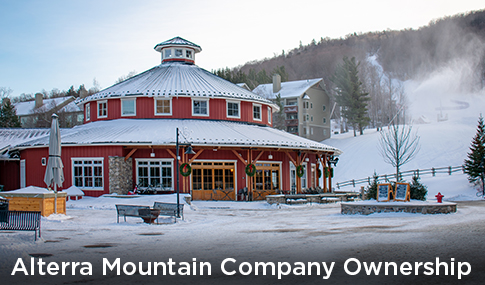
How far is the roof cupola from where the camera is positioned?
1398 inches

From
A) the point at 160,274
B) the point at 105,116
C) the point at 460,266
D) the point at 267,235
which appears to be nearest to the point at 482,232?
the point at 460,266

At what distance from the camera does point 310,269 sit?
8.30 metres

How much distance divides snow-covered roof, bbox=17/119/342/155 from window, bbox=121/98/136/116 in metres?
0.70

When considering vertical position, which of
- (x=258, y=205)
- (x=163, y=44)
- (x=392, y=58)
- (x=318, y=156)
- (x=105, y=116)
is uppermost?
(x=392, y=58)

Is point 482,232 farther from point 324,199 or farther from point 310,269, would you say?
point 324,199

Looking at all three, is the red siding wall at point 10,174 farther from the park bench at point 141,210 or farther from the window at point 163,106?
the park bench at point 141,210

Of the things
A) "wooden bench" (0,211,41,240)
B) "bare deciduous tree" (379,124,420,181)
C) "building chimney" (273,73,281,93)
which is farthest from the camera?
"building chimney" (273,73,281,93)

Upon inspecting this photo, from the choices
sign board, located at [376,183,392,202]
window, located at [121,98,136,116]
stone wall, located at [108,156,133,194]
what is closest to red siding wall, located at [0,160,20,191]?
window, located at [121,98,136,116]

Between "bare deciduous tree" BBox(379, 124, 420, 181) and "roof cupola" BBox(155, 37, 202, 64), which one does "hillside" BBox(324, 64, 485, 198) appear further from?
"roof cupola" BBox(155, 37, 202, 64)

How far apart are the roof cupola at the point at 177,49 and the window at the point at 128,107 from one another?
7592mm

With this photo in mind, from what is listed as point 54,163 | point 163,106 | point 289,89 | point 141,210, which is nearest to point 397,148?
point 163,106

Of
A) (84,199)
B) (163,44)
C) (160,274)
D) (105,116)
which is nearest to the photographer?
(160,274)

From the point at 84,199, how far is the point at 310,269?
18240mm

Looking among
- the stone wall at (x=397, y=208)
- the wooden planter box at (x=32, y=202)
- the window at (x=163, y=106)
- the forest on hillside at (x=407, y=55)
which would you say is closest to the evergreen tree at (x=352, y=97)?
the forest on hillside at (x=407, y=55)
